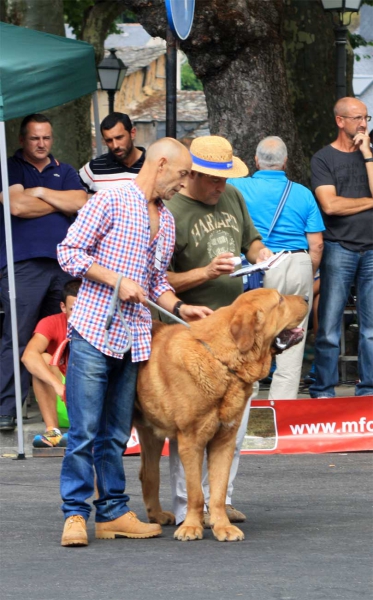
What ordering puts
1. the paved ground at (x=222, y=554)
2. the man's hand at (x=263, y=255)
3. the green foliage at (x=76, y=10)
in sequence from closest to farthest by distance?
the paved ground at (x=222, y=554)
the man's hand at (x=263, y=255)
the green foliage at (x=76, y=10)

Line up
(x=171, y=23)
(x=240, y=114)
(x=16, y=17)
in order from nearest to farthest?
1. (x=171, y=23)
2. (x=240, y=114)
3. (x=16, y=17)

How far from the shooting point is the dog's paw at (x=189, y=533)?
6.23m

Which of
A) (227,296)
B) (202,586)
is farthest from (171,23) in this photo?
(202,586)

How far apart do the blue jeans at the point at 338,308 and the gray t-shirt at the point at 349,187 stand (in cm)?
8

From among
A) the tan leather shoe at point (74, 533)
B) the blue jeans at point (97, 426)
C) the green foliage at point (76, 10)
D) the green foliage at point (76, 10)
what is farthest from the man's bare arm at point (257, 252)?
the green foliage at point (76, 10)

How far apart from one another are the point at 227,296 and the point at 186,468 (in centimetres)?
114

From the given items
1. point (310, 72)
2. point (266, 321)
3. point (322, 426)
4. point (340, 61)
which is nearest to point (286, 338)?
point (266, 321)

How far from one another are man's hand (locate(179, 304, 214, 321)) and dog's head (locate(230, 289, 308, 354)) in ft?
0.70

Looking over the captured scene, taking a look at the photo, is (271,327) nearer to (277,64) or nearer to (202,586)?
(202,586)

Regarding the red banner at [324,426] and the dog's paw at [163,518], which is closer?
the dog's paw at [163,518]

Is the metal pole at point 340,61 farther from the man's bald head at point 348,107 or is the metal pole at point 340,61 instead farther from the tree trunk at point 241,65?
the man's bald head at point 348,107

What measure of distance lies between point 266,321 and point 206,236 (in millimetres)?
809

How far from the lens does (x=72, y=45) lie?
1023cm

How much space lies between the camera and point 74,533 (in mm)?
6152
